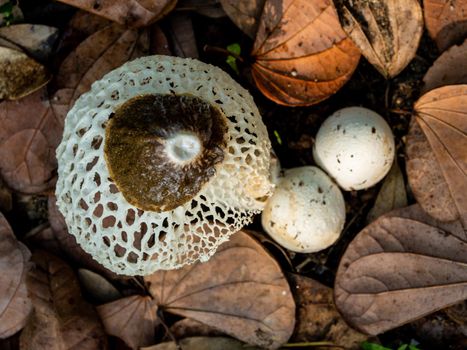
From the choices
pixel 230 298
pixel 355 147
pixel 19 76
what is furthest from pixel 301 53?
pixel 19 76

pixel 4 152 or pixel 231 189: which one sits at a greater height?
pixel 231 189

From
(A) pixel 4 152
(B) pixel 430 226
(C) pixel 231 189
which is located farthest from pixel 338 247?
(A) pixel 4 152

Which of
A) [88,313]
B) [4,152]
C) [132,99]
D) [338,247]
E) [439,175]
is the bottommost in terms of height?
[88,313]

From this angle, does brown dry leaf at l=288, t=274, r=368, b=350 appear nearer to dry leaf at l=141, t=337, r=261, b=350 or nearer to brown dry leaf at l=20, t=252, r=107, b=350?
dry leaf at l=141, t=337, r=261, b=350

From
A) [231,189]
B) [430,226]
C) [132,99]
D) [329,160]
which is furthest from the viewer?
[430,226]

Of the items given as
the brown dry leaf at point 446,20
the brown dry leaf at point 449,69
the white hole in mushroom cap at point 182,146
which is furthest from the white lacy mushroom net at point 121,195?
the brown dry leaf at point 446,20

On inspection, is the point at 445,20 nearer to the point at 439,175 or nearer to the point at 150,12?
the point at 439,175

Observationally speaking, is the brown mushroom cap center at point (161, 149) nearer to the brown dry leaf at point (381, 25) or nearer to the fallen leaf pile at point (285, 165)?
the fallen leaf pile at point (285, 165)
